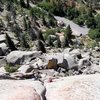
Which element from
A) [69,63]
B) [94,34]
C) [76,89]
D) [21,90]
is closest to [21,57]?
[69,63]

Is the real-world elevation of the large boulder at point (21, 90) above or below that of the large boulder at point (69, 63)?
above

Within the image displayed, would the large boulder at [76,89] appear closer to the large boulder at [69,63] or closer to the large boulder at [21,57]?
the large boulder at [69,63]

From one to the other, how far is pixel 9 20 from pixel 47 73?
326ft

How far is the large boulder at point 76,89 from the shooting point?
105 feet

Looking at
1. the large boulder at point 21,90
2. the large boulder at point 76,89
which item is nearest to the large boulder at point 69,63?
the large boulder at point 76,89

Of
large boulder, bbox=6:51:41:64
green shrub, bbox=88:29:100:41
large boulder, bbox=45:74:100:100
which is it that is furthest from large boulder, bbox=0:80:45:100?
green shrub, bbox=88:29:100:41

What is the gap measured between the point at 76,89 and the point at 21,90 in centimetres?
529

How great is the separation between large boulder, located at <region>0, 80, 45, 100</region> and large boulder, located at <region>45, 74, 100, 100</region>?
115cm

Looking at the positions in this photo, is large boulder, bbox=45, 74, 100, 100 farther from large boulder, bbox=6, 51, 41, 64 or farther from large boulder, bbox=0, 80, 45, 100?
large boulder, bbox=6, 51, 41, 64

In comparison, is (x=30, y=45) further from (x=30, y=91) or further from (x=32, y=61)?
(x=30, y=91)

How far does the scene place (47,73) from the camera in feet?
191

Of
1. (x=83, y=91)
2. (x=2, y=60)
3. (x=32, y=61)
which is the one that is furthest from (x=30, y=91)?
(x=2, y=60)

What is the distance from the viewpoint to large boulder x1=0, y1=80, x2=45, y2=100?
30.3 meters

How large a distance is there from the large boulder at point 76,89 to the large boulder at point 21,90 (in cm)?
115
